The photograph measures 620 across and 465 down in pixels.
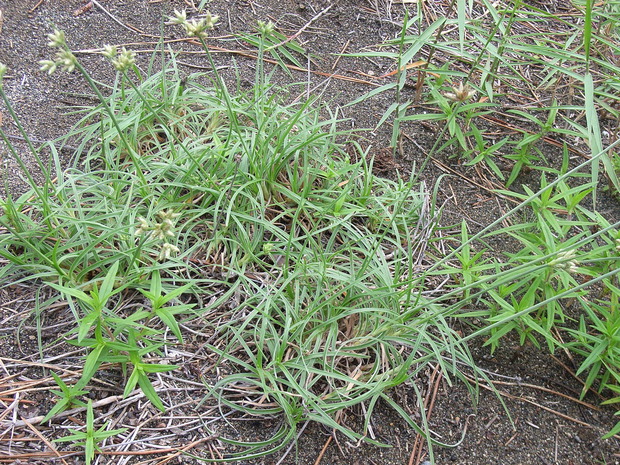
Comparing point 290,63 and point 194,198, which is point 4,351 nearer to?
point 194,198

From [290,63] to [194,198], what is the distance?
45.7 inches

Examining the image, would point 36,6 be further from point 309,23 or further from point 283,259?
point 283,259

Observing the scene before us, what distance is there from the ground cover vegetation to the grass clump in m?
0.01

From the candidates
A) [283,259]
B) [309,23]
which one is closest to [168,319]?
[283,259]

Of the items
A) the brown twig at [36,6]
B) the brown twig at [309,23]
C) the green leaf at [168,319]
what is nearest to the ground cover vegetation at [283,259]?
the green leaf at [168,319]

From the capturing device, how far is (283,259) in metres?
2.15

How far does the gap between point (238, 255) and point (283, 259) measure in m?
0.18

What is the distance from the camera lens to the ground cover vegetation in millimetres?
1712

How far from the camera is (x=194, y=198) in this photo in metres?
2.27

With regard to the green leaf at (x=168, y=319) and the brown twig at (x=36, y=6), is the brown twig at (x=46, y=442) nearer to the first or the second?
the green leaf at (x=168, y=319)

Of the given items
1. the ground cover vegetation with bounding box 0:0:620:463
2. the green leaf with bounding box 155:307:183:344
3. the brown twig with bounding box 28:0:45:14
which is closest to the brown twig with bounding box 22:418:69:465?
the ground cover vegetation with bounding box 0:0:620:463

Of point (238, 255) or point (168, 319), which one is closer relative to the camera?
point (168, 319)

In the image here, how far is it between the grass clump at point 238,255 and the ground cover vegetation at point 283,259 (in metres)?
0.01

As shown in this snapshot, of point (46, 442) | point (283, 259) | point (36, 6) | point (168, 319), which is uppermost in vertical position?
point (36, 6)
